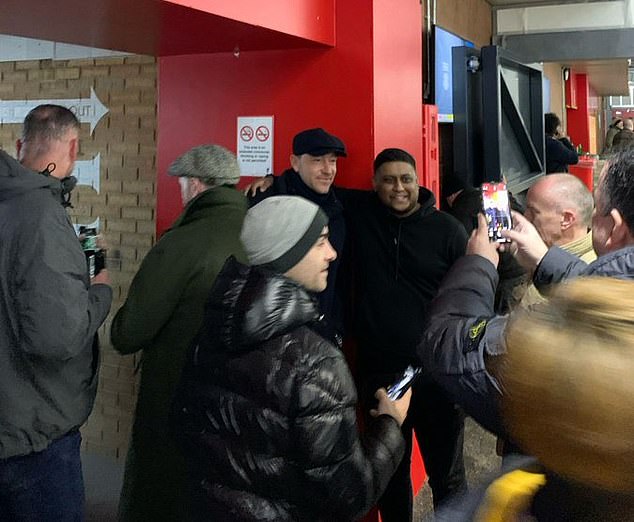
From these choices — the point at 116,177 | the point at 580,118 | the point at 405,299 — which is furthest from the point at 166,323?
the point at 580,118

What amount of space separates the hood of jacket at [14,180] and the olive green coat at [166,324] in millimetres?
451

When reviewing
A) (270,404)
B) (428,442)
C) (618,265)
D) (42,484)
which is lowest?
(428,442)

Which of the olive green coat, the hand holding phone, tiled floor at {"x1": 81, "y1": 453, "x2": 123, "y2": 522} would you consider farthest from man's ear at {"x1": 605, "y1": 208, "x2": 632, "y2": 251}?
tiled floor at {"x1": 81, "y1": 453, "x2": 123, "y2": 522}

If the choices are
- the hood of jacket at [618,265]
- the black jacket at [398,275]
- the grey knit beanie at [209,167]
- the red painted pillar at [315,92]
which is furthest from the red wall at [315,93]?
the hood of jacket at [618,265]

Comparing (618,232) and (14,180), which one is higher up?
(14,180)

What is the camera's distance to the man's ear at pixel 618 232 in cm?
144

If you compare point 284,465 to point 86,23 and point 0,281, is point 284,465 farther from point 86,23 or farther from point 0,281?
point 86,23

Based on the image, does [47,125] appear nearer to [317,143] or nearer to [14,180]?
[14,180]

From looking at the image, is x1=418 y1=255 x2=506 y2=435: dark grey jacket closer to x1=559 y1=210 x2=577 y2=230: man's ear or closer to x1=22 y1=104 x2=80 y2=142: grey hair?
x1=559 y1=210 x2=577 y2=230: man's ear

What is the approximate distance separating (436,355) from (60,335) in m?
1.09

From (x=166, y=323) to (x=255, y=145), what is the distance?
4.18 ft

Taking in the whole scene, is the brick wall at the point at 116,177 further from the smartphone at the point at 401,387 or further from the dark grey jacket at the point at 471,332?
the dark grey jacket at the point at 471,332

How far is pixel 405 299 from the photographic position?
3000mm

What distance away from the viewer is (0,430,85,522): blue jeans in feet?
6.84
